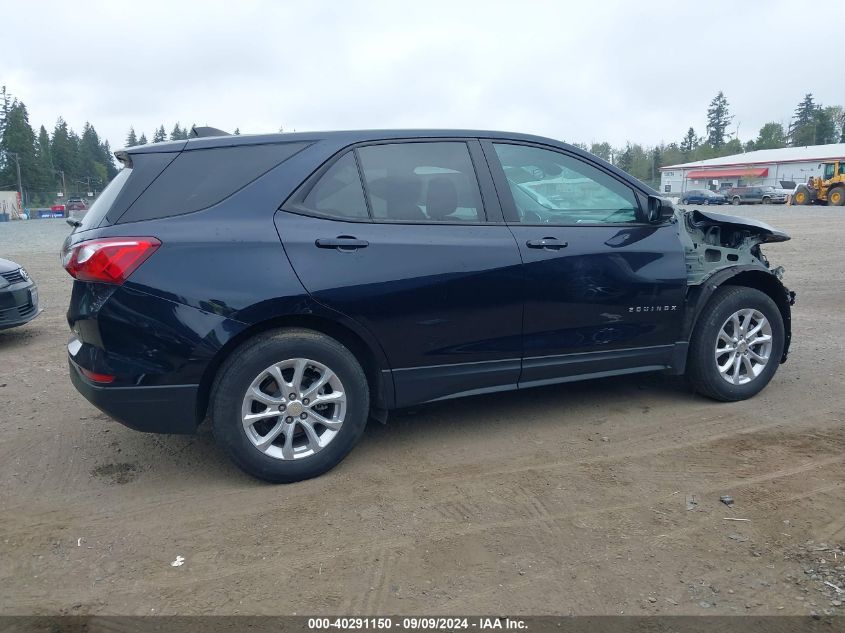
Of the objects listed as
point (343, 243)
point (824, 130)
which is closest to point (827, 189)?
point (343, 243)

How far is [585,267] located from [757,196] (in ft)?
163

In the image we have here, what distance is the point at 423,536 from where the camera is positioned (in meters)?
3.01

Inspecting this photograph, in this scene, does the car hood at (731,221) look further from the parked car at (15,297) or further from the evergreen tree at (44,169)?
the evergreen tree at (44,169)

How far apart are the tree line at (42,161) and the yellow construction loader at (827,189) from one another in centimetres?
7623

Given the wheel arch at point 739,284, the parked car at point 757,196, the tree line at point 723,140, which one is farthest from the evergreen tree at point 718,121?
the wheel arch at point 739,284

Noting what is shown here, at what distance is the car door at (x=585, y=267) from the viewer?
13.2 ft

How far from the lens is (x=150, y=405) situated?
3.35 meters

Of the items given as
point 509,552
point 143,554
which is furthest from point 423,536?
point 143,554

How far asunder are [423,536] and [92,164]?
117249mm

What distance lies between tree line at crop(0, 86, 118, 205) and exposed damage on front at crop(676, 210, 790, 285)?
85.8 meters

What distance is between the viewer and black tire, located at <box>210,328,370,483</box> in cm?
337

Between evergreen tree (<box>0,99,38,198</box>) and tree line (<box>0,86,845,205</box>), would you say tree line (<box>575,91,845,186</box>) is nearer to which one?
tree line (<box>0,86,845,205</box>)

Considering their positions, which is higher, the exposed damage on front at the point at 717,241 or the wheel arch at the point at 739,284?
the exposed damage on front at the point at 717,241

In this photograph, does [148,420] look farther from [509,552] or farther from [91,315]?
[509,552]
